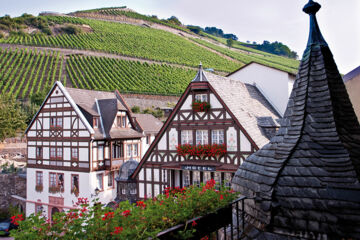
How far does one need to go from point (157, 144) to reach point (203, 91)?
3.45 metres

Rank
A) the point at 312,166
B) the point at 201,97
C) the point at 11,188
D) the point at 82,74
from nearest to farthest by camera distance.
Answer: the point at 312,166 < the point at 201,97 < the point at 11,188 < the point at 82,74

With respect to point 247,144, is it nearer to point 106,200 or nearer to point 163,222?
point 163,222

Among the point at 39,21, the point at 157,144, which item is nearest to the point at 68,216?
the point at 157,144

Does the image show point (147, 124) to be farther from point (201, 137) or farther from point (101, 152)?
point (201, 137)

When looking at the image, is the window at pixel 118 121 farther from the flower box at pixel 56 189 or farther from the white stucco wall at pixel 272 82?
the white stucco wall at pixel 272 82

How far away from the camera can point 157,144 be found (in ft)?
50.3

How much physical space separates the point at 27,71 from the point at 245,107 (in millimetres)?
46927

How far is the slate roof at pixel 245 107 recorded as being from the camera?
13711 mm

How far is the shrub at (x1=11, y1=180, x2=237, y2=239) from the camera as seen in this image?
11.2ft

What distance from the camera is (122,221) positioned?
374cm

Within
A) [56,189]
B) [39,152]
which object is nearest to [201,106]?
[56,189]

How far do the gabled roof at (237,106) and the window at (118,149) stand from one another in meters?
6.52

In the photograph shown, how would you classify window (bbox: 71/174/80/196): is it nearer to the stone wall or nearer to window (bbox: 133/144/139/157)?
window (bbox: 133/144/139/157)

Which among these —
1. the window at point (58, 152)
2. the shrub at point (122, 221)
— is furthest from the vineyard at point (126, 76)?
the shrub at point (122, 221)
